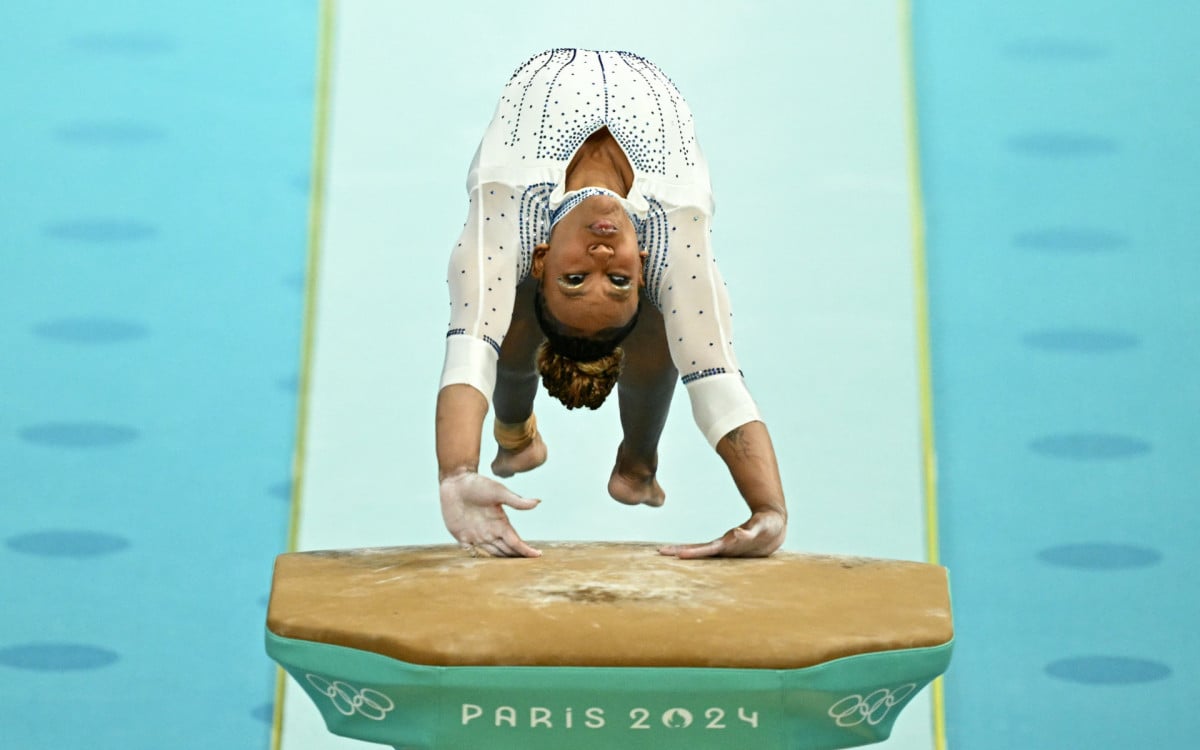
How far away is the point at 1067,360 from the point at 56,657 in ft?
7.52

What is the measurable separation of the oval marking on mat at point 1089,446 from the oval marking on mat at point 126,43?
7.37 ft

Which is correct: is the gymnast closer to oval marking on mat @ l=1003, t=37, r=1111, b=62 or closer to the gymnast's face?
the gymnast's face

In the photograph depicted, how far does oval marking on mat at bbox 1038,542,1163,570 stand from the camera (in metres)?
3.69

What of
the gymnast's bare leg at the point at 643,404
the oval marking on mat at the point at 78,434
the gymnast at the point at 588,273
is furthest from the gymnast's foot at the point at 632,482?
the oval marking on mat at the point at 78,434

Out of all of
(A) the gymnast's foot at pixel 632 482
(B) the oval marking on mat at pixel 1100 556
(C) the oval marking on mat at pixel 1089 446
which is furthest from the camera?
(C) the oval marking on mat at pixel 1089 446

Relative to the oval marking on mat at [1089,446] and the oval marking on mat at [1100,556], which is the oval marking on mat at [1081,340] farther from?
the oval marking on mat at [1100,556]

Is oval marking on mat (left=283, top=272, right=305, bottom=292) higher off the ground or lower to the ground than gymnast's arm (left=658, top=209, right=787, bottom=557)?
higher

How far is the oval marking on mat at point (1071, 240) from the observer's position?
3.98 m

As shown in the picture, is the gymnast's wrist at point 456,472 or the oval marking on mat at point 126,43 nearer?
the gymnast's wrist at point 456,472

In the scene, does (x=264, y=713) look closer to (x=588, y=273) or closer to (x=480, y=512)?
(x=480, y=512)

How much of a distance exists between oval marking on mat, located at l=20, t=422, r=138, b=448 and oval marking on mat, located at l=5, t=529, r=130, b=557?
21cm

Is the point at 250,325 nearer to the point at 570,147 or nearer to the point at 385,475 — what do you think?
the point at 385,475

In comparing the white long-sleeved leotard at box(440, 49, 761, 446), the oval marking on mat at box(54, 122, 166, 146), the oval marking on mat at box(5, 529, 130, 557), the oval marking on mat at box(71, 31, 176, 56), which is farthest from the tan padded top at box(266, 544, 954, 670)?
the oval marking on mat at box(71, 31, 176, 56)

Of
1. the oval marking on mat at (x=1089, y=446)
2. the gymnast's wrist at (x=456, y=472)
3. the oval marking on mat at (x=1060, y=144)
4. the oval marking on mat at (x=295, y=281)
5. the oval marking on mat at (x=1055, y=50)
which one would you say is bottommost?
the gymnast's wrist at (x=456, y=472)
